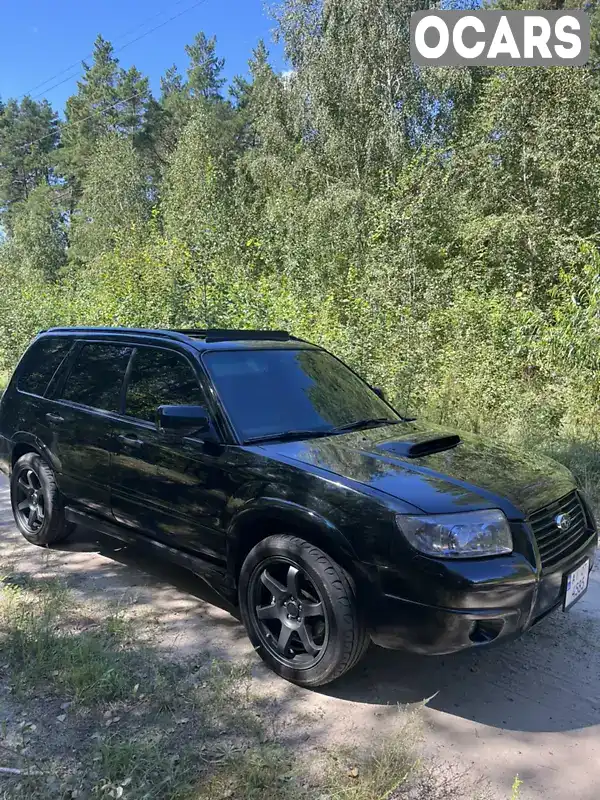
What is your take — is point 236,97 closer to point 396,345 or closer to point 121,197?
point 121,197

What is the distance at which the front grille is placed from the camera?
293cm

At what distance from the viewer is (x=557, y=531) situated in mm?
3070

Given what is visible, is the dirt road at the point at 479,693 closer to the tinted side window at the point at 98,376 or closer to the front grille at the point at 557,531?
the front grille at the point at 557,531

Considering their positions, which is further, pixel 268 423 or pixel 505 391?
pixel 505 391

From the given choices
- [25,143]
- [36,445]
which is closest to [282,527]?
[36,445]

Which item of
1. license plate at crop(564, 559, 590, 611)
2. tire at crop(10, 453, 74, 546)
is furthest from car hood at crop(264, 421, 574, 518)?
tire at crop(10, 453, 74, 546)

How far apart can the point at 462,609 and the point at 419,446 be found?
3.40 ft

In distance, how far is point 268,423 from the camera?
12.0ft

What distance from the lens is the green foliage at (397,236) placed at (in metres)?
9.34

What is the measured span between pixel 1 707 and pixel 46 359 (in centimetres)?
306

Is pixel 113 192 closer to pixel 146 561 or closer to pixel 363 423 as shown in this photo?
pixel 146 561

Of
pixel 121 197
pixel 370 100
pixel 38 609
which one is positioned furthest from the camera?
pixel 121 197

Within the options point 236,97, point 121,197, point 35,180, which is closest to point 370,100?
point 121,197

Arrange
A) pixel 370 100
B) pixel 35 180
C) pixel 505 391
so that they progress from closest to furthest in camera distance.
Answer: pixel 505 391, pixel 370 100, pixel 35 180
